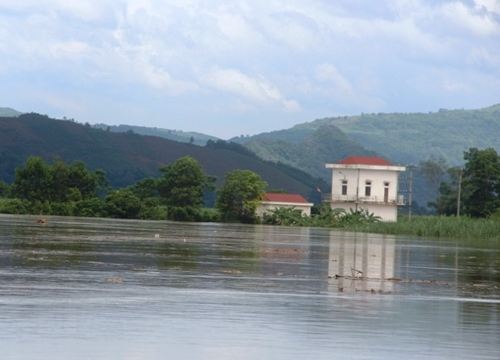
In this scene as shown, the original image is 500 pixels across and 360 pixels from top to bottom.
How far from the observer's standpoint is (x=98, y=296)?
1508 cm

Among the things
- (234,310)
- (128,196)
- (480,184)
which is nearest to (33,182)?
(128,196)

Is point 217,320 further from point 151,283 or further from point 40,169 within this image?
point 40,169

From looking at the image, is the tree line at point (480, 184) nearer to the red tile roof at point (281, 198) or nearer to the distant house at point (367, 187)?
the distant house at point (367, 187)

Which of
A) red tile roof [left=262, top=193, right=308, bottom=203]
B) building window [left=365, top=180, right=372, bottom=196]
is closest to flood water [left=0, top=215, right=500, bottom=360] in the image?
red tile roof [left=262, top=193, right=308, bottom=203]

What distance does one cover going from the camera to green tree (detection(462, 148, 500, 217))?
103 m

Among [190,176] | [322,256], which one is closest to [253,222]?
[190,176]

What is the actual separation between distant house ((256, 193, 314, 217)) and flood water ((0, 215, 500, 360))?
257 ft

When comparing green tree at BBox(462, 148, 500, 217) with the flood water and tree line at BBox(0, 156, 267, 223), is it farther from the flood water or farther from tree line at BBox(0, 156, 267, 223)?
the flood water

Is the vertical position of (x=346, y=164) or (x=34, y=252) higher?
(x=346, y=164)

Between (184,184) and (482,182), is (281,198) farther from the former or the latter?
(482,182)

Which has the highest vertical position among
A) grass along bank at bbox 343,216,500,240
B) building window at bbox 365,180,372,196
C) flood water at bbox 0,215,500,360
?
building window at bbox 365,180,372,196

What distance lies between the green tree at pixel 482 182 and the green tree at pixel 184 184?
25.4 meters

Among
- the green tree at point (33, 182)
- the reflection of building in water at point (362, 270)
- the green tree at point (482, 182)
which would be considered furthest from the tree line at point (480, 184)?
the reflection of building in water at point (362, 270)

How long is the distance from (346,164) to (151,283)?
9185cm
